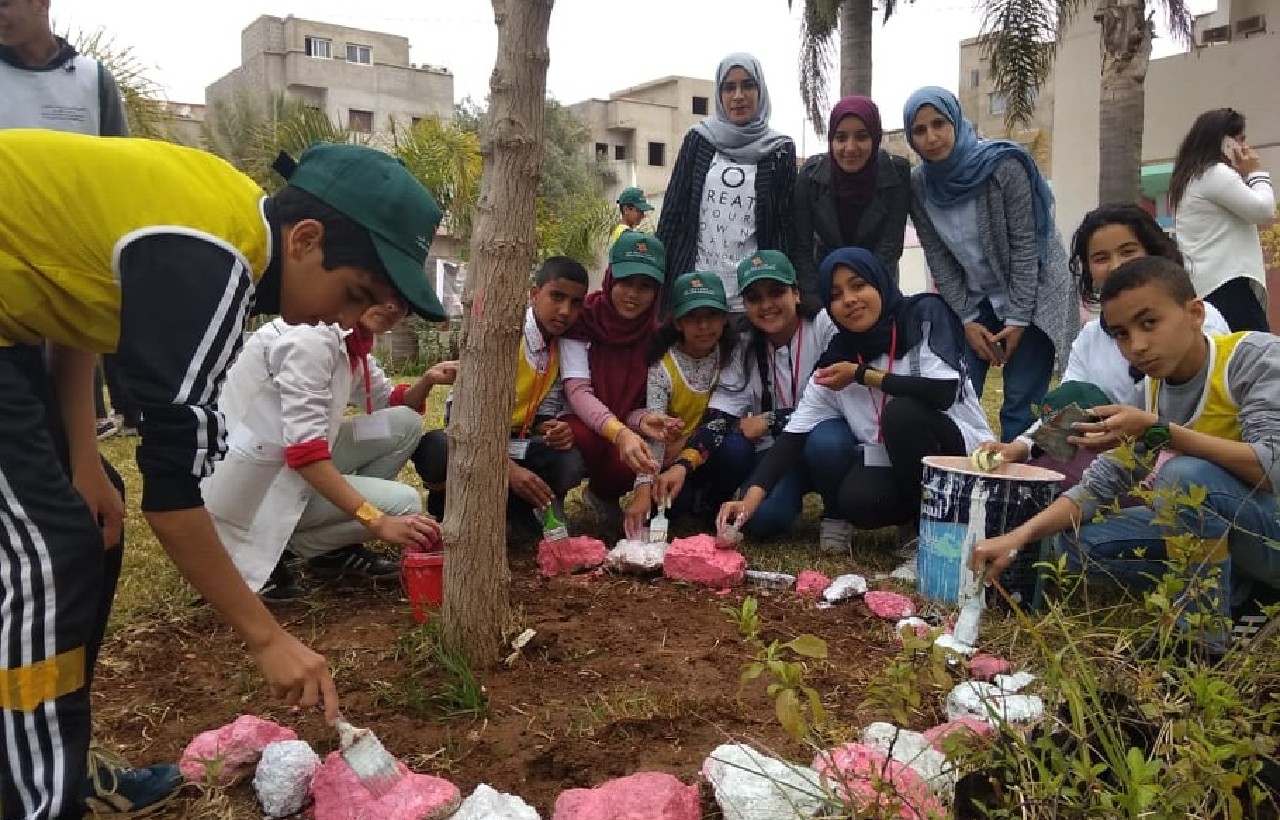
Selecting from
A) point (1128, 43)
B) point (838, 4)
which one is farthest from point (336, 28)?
point (1128, 43)

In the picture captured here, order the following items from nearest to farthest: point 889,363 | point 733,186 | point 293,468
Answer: point 293,468, point 889,363, point 733,186

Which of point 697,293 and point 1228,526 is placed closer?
point 1228,526

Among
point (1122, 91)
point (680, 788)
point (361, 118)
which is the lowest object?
point (680, 788)

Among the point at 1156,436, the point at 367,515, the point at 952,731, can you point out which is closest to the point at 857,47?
the point at 1156,436

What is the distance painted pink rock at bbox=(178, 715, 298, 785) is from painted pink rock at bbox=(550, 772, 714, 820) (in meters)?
0.63

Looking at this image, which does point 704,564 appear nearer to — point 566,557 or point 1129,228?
point 566,557

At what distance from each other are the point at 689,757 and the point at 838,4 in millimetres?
9590

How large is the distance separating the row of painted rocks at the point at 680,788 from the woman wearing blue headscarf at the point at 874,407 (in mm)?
1513

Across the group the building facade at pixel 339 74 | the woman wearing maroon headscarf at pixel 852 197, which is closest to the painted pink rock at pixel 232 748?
the woman wearing maroon headscarf at pixel 852 197

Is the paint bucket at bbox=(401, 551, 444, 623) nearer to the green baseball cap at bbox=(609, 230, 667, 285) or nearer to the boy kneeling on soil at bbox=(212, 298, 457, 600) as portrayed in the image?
the boy kneeling on soil at bbox=(212, 298, 457, 600)

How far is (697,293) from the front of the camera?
3.42m

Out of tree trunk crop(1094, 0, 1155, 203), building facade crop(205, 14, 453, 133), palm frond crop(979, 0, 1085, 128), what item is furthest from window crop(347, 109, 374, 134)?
tree trunk crop(1094, 0, 1155, 203)

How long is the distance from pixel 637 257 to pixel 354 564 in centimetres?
146

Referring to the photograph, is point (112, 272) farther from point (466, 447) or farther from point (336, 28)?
point (336, 28)
